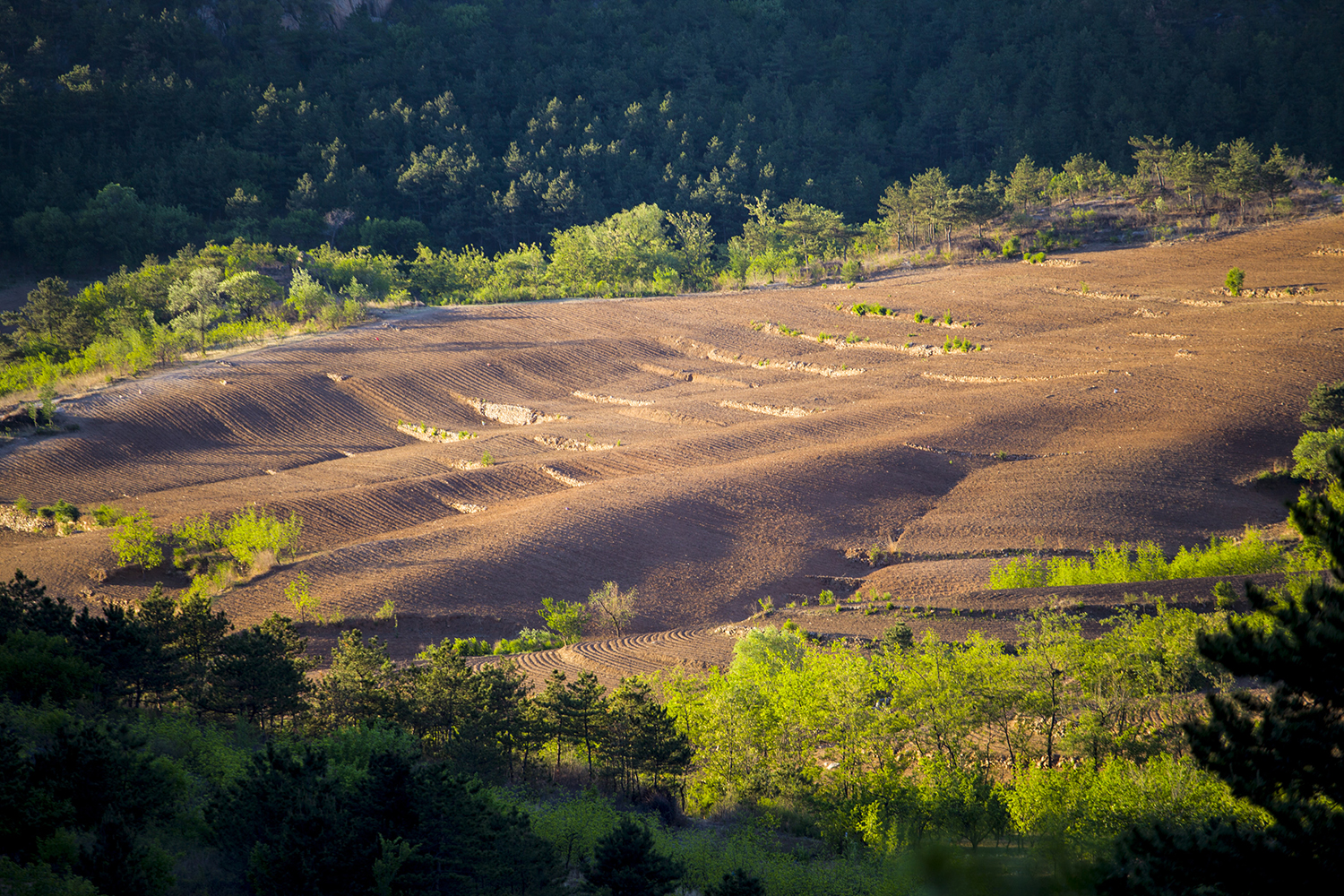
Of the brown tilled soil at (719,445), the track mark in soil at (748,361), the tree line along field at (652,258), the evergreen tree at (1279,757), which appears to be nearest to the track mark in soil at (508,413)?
the brown tilled soil at (719,445)

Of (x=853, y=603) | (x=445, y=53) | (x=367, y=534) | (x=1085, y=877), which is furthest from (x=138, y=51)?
(x=1085, y=877)

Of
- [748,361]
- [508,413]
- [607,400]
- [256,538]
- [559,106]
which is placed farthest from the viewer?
[559,106]

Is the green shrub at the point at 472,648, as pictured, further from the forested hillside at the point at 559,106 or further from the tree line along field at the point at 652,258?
→ the forested hillside at the point at 559,106

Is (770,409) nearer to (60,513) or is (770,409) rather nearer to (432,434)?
(432,434)

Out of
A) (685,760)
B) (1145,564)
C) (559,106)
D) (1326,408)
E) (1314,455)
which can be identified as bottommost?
(1145,564)

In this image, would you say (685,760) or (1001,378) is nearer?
(685,760)

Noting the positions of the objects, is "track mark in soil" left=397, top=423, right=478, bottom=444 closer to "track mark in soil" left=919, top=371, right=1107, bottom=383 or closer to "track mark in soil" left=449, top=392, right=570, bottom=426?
"track mark in soil" left=449, top=392, right=570, bottom=426

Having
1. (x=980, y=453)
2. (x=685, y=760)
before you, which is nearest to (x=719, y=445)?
(x=980, y=453)
